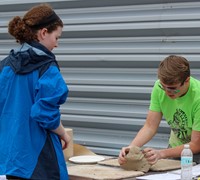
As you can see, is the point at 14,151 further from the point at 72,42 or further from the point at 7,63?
the point at 72,42

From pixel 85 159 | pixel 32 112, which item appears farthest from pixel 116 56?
pixel 32 112

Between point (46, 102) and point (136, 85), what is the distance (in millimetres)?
1806

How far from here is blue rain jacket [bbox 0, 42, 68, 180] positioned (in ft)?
10.3

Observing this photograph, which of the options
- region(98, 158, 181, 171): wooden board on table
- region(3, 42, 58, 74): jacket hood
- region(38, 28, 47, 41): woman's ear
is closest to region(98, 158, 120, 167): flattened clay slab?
region(98, 158, 181, 171): wooden board on table

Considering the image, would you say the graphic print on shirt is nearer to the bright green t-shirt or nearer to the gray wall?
the bright green t-shirt

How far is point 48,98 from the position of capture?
3.10 metres

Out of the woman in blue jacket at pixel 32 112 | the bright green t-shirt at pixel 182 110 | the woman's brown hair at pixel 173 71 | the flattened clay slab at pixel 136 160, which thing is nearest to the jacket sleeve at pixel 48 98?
the woman in blue jacket at pixel 32 112

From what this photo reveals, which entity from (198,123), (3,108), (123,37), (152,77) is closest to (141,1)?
(123,37)

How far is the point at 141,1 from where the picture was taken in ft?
15.5

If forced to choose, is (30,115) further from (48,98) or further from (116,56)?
(116,56)

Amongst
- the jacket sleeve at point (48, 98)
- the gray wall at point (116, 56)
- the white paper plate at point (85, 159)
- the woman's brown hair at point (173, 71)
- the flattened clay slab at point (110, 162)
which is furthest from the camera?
the gray wall at point (116, 56)

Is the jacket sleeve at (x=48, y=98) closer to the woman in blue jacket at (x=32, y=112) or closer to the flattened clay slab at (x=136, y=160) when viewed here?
the woman in blue jacket at (x=32, y=112)

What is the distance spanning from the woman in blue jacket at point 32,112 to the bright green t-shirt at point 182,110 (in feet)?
2.71

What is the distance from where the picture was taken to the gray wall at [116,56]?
4594mm
